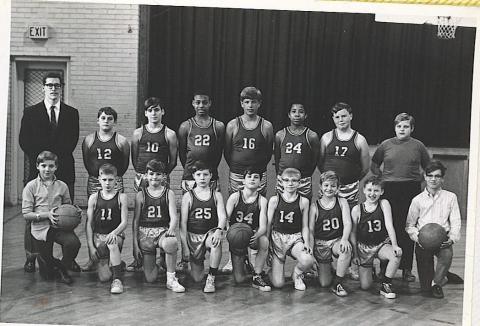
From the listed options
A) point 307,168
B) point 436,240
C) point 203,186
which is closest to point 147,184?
point 203,186

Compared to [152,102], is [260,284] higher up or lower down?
lower down

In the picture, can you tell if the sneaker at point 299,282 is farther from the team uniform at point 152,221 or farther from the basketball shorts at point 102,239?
the basketball shorts at point 102,239

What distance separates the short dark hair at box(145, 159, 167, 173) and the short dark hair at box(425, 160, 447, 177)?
134 centimetres

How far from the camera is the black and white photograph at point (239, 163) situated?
3.49 m

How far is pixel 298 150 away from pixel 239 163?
31 cm

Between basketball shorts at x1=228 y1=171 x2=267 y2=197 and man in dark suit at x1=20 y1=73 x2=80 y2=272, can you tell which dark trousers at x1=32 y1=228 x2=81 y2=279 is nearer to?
man in dark suit at x1=20 y1=73 x2=80 y2=272

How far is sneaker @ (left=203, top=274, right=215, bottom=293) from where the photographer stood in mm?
3602

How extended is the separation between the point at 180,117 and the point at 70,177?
636 mm

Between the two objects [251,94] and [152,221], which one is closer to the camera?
[251,94]

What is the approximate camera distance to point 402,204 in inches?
142

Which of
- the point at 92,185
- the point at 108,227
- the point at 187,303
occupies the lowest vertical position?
the point at 187,303

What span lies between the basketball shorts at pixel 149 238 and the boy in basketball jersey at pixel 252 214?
1.20 ft

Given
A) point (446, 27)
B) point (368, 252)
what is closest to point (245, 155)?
point (368, 252)

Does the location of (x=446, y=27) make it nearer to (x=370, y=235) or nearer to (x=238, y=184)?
(x=370, y=235)
